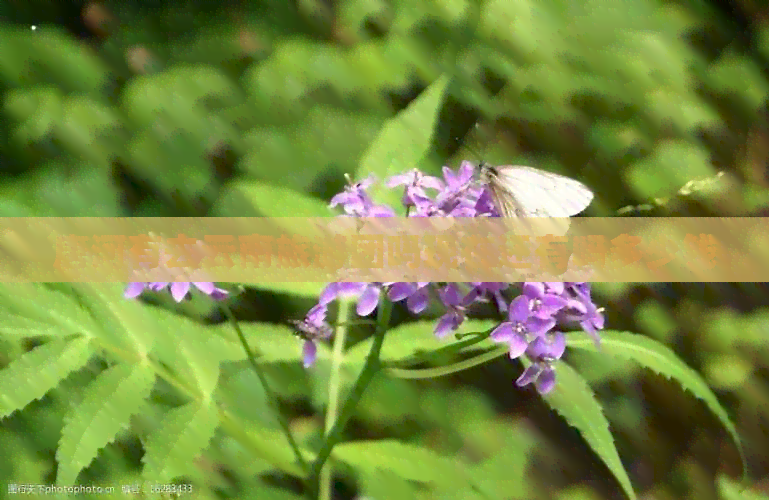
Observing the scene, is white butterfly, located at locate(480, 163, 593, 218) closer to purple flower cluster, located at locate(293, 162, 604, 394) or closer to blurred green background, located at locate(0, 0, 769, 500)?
purple flower cluster, located at locate(293, 162, 604, 394)

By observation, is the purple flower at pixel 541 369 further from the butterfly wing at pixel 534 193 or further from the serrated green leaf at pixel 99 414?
the serrated green leaf at pixel 99 414

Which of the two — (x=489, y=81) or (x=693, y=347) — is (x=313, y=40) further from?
(x=693, y=347)

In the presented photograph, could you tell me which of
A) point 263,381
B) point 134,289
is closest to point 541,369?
point 263,381

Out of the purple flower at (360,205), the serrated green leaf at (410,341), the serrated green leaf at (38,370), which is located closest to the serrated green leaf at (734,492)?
the serrated green leaf at (410,341)

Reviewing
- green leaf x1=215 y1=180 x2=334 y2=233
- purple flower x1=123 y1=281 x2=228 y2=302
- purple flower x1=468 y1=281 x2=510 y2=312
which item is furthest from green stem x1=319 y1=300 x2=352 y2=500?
purple flower x1=468 y1=281 x2=510 y2=312

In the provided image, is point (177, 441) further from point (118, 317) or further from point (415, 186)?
point (415, 186)

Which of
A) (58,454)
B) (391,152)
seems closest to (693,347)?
(391,152)
